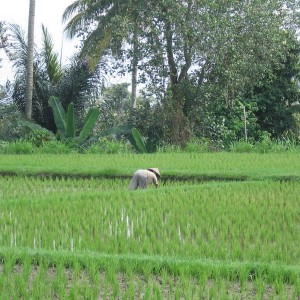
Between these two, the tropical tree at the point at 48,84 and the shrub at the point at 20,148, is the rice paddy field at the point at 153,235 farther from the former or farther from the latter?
the tropical tree at the point at 48,84

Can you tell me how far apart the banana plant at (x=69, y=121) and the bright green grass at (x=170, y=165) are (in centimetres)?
180

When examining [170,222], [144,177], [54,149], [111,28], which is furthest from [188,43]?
[170,222]

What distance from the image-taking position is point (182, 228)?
5.57 metres

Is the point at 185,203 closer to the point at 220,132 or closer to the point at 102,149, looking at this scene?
the point at 102,149

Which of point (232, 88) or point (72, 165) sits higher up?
point (232, 88)

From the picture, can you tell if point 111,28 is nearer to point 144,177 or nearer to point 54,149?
point 54,149

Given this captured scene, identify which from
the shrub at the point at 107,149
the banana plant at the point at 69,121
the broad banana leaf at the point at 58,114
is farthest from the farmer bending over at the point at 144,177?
the broad banana leaf at the point at 58,114

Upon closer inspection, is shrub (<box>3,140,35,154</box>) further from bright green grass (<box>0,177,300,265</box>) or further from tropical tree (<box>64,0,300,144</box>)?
bright green grass (<box>0,177,300,265</box>)

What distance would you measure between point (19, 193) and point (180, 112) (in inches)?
286

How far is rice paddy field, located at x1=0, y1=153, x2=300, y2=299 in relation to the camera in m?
3.66

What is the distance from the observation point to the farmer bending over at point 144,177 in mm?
7875

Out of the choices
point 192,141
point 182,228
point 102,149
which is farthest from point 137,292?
point 192,141

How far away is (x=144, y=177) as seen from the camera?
788 cm

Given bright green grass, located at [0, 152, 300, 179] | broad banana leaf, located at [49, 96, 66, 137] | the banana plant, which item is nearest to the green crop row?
bright green grass, located at [0, 152, 300, 179]
